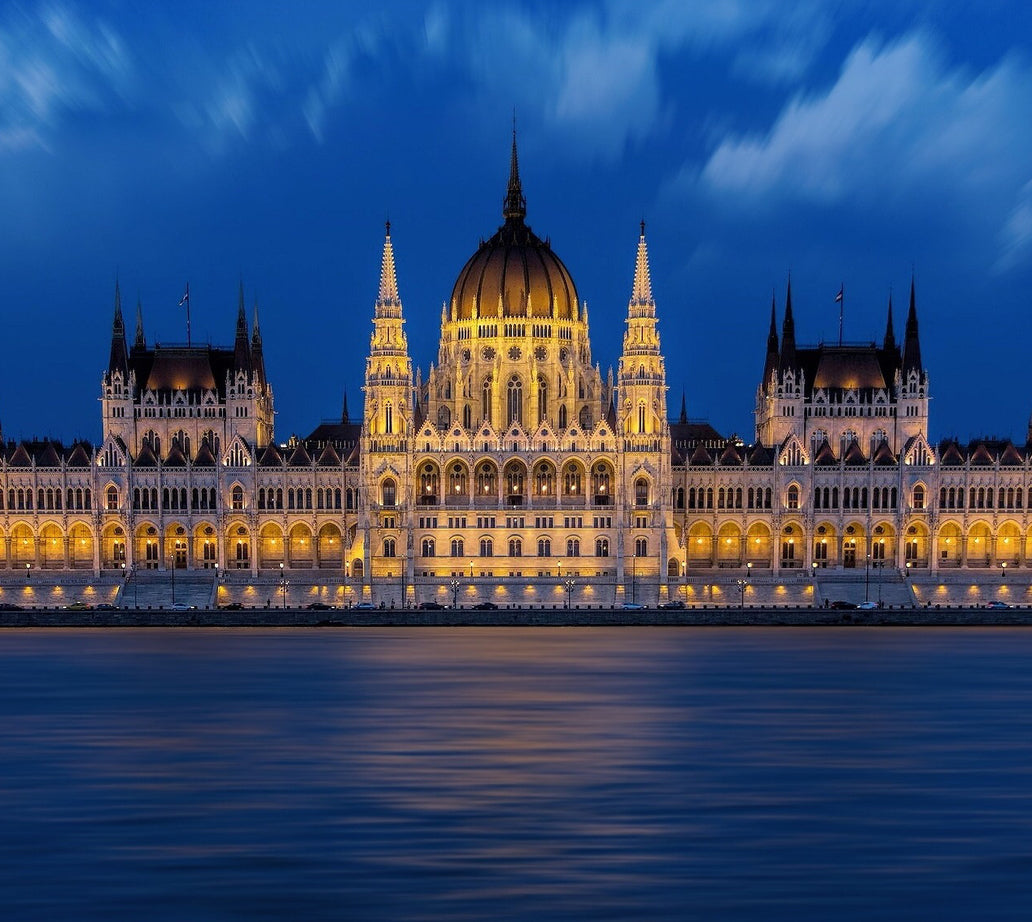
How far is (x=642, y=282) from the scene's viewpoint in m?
127

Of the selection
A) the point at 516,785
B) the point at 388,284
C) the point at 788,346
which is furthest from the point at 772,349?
the point at 516,785

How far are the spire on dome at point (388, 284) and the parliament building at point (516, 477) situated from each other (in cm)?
26

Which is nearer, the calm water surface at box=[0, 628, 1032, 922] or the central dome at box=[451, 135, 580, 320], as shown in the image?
the calm water surface at box=[0, 628, 1032, 922]

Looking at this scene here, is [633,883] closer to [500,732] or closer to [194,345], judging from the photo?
[500,732]

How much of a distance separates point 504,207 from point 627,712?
7859 centimetres

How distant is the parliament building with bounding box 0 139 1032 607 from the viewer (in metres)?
120

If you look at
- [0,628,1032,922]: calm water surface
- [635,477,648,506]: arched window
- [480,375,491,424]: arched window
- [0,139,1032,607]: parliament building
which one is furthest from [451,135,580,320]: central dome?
[0,628,1032,922]: calm water surface

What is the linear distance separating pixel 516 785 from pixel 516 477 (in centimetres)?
7068

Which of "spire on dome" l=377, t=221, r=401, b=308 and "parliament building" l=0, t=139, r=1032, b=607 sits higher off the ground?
"spire on dome" l=377, t=221, r=401, b=308

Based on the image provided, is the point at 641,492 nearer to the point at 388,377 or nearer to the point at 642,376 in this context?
the point at 642,376

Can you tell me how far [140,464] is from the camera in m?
129

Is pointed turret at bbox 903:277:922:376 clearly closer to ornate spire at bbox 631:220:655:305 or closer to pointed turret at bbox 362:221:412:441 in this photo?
ornate spire at bbox 631:220:655:305

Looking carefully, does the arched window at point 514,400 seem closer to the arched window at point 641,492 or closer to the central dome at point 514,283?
the central dome at point 514,283

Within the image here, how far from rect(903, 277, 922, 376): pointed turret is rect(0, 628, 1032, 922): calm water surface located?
48.7 meters
